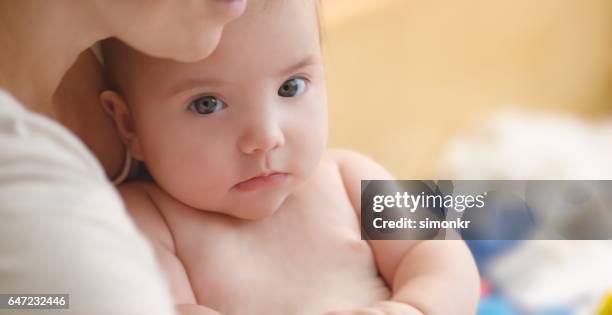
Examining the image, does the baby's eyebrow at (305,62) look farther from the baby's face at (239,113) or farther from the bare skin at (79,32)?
the bare skin at (79,32)

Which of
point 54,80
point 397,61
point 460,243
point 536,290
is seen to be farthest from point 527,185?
point 54,80

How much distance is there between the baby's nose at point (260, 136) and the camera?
72cm

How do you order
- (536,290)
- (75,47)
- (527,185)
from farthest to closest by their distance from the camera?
1. (527,185)
2. (536,290)
3. (75,47)

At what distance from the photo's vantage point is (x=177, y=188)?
2.51ft

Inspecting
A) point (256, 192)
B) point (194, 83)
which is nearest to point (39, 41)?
point (194, 83)

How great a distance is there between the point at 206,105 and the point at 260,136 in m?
0.06

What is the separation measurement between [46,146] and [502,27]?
1193 mm

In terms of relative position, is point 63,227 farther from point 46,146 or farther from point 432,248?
point 432,248

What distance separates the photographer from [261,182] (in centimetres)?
77

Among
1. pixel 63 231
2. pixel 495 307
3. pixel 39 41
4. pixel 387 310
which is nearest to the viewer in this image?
pixel 63 231

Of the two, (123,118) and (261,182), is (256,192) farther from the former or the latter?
(123,118)

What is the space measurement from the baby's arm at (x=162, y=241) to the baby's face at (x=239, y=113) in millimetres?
26

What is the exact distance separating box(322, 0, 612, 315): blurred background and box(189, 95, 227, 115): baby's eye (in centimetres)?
58

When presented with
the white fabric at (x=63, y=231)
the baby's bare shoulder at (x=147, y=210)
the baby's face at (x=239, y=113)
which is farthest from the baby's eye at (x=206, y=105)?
the white fabric at (x=63, y=231)
